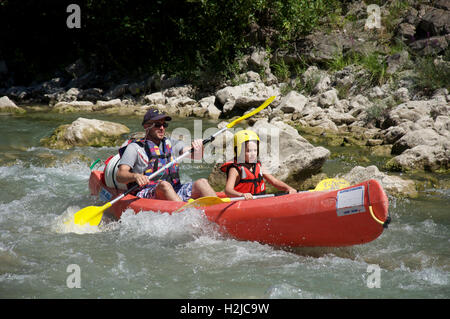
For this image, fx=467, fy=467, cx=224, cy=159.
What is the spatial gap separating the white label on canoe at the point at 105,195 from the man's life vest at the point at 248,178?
1.33 m

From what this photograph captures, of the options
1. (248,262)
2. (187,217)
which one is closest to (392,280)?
(248,262)

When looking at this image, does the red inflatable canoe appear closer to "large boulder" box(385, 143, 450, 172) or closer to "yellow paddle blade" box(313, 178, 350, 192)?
"yellow paddle blade" box(313, 178, 350, 192)

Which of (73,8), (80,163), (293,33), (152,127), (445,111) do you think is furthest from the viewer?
(73,8)

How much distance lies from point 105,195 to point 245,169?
1.58m

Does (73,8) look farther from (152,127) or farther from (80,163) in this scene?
(152,127)

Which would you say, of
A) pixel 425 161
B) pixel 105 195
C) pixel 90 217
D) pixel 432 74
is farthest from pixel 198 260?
pixel 432 74

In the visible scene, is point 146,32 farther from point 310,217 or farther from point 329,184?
point 310,217

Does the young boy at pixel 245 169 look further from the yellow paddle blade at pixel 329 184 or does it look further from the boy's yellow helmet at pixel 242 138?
the yellow paddle blade at pixel 329 184

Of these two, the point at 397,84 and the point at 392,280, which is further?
the point at 397,84

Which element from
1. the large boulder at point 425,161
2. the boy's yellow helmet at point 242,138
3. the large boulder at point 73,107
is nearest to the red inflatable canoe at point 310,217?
the boy's yellow helmet at point 242,138

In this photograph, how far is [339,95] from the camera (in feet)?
33.4
